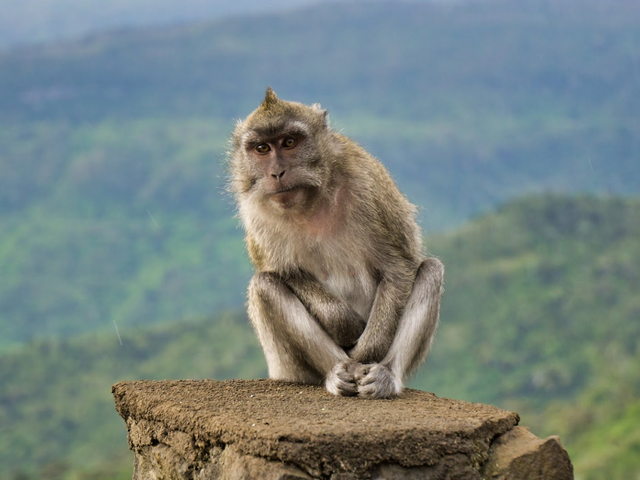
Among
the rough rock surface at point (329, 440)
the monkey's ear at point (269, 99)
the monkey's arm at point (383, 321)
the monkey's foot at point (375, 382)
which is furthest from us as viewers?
the monkey's ear at point (269, 99)

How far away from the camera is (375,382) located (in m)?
6.39

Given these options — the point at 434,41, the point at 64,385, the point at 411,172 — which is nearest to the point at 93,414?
the point at 64,385

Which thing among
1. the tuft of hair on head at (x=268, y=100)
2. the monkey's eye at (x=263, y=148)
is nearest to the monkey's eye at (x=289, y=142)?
the monkey's eye at (x=263, y=148)

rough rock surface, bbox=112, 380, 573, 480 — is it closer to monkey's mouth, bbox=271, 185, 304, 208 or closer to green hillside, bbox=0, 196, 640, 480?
monkey's mouth, bbox=271, 185, 304, 208

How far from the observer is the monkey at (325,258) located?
22.1 feet

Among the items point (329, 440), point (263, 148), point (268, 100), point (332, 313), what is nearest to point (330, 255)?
point (332, 313)

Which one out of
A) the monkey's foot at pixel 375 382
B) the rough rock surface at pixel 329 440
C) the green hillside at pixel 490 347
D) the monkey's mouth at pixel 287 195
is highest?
the green hillside at pixel 490 347

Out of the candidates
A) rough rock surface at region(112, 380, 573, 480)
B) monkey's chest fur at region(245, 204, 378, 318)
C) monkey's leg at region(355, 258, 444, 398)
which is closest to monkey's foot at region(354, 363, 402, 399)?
monkey's leg at region(355, 258, 444, 398)

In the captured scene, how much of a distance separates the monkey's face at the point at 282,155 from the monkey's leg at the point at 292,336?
2.07ft

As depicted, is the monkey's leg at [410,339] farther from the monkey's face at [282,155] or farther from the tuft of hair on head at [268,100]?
the tuft of hair on head at [268,100]

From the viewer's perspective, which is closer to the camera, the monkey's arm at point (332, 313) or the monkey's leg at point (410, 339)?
the monkey's leg at point (410, 339)

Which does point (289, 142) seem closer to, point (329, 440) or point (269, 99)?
A: point (269, 99)

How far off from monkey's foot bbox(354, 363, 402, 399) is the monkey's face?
131cm

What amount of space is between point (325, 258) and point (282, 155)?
85 centimetres
